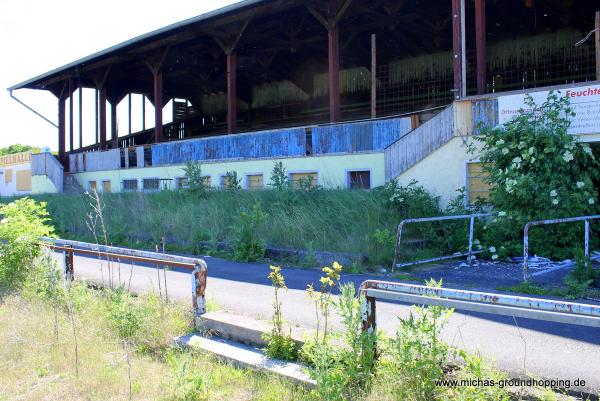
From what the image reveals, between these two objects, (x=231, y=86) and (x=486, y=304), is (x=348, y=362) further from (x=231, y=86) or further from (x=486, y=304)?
(x=231, y=86)

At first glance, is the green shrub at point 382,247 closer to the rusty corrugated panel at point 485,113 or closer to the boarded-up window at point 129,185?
the rusty corrugated panel at point 485,113

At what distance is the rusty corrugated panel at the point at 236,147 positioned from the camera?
20375mm

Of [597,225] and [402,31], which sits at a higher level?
[402,31]

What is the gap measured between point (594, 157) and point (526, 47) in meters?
13.9

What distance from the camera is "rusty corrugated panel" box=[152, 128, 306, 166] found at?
20375 mm

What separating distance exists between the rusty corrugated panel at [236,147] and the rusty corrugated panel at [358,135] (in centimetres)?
86

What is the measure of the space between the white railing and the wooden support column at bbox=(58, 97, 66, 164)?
924mm

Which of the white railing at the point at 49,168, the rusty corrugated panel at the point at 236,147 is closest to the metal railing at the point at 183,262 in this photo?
the rusty corrugated panel at the point at 236,147

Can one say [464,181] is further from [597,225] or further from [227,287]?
[227,287]

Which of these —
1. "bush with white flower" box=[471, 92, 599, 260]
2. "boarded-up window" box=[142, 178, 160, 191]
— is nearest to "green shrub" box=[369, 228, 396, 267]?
"bush with white flower" box=[471, 92, 599, 260]

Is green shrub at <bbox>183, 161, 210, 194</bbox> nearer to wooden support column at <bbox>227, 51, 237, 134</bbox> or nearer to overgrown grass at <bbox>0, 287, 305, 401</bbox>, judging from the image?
wooden support column at <bbox>227, 51, 237, 134</bbox>

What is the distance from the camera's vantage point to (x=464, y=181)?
14.5 meters

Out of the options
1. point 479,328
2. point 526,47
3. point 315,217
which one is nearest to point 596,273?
point 479,328

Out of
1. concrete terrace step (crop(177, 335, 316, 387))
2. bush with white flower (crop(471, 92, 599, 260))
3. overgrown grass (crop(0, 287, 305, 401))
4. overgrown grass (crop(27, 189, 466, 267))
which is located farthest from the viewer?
overgrown grass (crop(27, 189, 466, 267))
